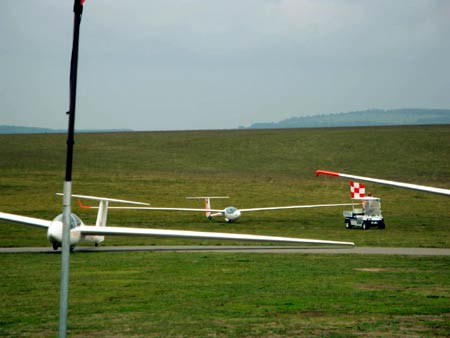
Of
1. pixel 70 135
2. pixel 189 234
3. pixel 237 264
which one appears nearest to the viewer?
pixel 70 135

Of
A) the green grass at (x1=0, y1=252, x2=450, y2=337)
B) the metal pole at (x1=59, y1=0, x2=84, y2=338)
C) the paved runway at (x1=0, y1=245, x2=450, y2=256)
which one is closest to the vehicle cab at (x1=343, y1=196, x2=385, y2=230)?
the paved runway at (x1=0, y1=245, x2=450, y2=256)

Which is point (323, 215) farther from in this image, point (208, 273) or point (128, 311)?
point (128, 311)

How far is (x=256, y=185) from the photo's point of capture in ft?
217

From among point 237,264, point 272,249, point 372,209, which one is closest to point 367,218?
point 372,209

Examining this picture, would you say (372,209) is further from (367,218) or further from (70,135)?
(70,135)

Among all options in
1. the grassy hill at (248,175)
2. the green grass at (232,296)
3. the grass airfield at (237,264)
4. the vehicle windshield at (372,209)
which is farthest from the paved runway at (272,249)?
the vehicle windshield at (372,209)

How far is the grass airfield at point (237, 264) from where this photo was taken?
13.4 m

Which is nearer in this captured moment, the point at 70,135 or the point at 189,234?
the point at 70,135

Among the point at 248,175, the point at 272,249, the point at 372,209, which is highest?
the point at 248,175

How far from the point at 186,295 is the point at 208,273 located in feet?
12.1

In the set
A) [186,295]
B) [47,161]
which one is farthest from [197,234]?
[47,161]

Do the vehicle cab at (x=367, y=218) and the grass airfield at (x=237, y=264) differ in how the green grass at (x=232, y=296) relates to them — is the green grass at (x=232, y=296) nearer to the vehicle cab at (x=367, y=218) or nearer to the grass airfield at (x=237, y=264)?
the grass airfield at (x=237, y=264)

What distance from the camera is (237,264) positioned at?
2217 centimetres

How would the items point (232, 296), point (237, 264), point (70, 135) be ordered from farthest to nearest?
point (237, 264) → point (232, 296) → point (70, 135)
